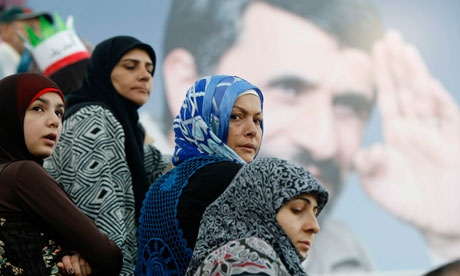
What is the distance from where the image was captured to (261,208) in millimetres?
1693

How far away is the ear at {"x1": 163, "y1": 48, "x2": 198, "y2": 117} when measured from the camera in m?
5.58

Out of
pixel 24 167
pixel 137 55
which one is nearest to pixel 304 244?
pixel 24 167

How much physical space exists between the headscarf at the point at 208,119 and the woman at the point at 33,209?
1.23 ft

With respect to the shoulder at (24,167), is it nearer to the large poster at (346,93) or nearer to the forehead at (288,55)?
the large poster at (346,93)

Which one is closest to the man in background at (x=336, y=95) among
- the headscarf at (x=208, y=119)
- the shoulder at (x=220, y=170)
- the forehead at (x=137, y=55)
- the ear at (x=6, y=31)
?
the ear at (x=6, y=31)

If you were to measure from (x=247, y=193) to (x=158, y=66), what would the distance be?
159 inches

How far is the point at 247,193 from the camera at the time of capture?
5.61 ft

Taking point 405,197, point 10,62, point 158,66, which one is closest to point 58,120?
point 10,62

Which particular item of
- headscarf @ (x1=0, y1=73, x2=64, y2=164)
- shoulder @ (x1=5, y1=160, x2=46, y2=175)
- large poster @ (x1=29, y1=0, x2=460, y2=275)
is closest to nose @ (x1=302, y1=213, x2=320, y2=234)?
shoulder @ (x1=5, y1=160, x2=46, y2=175)

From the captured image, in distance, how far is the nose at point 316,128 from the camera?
229 inches

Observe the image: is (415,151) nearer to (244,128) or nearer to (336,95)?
(336,95)

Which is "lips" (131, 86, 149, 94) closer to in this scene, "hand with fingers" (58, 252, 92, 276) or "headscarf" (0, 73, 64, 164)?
"headscarf" (0, 73, 64, 164)

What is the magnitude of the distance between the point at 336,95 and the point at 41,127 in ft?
13.6

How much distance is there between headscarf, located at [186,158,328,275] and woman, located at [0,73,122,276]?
1.22 ft
